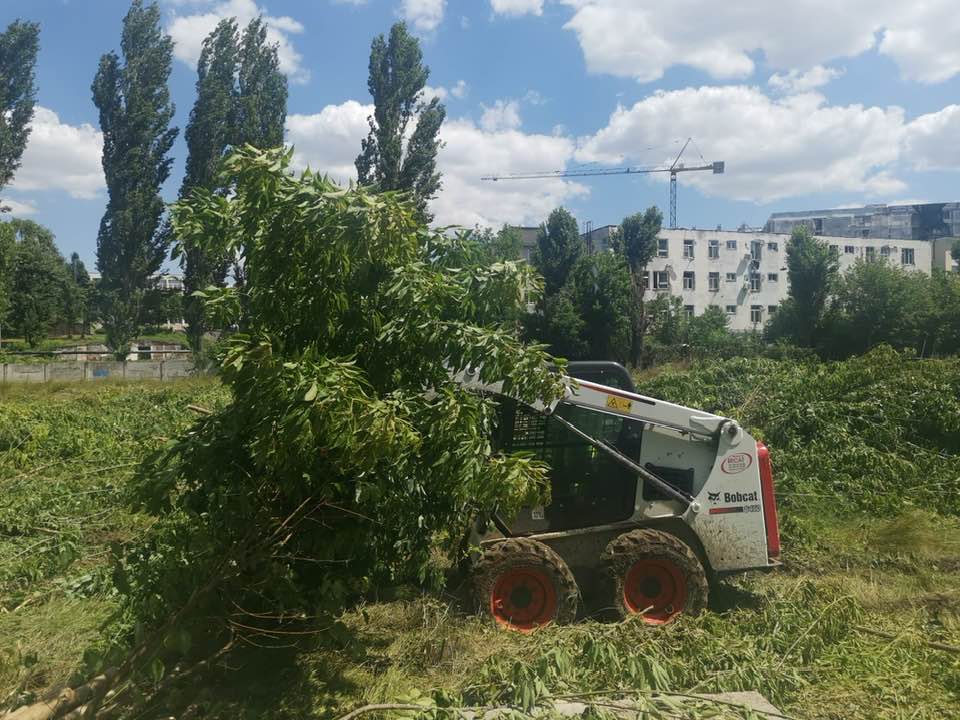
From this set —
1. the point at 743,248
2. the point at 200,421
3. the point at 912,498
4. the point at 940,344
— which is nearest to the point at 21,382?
the point at 200,421

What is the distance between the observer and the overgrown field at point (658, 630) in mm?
4434

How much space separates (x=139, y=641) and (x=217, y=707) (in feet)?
2.42

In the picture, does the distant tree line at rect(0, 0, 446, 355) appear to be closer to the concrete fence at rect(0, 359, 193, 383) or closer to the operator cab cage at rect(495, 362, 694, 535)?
the concrete fence at rect(0, 359, 193, 383)

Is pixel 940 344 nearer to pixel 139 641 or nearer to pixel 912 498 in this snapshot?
pixel 912 498

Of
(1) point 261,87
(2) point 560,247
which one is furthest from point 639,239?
(1) point 261,87

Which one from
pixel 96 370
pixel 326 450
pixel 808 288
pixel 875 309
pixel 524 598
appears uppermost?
pixel 808 288

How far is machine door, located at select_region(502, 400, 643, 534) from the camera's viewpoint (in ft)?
20.1

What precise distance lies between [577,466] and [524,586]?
107 centimetres

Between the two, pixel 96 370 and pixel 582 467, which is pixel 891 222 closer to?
pixel 96 370

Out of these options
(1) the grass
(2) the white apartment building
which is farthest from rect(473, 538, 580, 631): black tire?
(2) the white apartment building

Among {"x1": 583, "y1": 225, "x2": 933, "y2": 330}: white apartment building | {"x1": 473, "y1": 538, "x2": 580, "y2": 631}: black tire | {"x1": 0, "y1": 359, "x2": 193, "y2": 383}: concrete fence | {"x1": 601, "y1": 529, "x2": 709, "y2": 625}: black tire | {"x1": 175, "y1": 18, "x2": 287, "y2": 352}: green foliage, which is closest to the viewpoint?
{"x1": 473, "y1": 538, "x2": 580, "y2": 631}: black tire

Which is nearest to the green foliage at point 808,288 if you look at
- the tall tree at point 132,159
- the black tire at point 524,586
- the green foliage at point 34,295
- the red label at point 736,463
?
the tall tree at point 132,159

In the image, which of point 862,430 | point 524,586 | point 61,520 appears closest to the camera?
point 524,586

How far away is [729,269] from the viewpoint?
171ft
